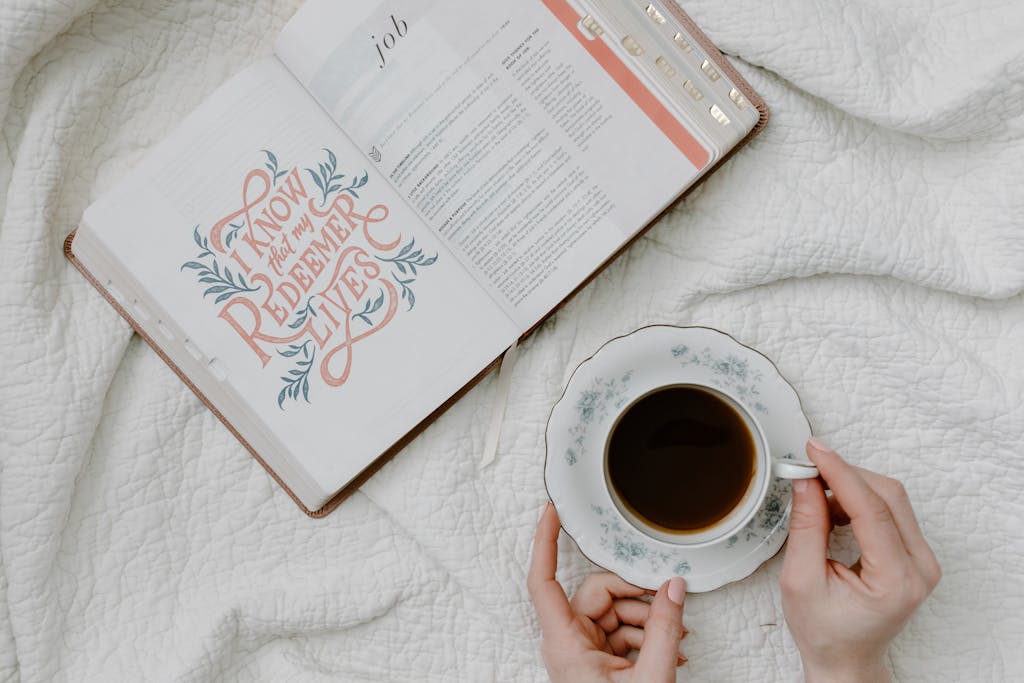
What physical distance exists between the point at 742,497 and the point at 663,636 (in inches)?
5.2

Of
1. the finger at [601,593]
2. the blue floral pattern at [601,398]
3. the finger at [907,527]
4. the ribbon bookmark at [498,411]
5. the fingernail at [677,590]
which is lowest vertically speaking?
the finger at [907,527]

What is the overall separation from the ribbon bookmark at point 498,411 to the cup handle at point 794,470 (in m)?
0.24

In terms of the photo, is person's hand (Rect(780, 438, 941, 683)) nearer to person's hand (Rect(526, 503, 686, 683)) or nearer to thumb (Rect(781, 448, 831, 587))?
thumb (Rect(781, 448, 831, 587))

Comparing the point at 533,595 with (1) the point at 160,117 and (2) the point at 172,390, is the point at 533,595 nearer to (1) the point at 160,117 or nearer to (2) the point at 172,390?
(2) the point at 172,390

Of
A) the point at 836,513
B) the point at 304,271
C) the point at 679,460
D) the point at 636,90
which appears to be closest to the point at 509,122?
the point at 636,90

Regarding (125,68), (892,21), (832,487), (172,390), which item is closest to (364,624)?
(172,390)

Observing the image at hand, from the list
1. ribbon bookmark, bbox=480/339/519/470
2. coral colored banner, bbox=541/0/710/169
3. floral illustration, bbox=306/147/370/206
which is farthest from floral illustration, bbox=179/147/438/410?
coral colored banner, bbox=541/0/710/169

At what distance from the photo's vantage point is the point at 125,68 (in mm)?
765

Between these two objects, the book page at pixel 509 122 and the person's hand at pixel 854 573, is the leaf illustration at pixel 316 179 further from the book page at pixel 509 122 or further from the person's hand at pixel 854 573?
the person's hand at pixel 854 573

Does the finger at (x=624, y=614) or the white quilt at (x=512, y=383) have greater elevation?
the white quilt at (x=512, y=383)

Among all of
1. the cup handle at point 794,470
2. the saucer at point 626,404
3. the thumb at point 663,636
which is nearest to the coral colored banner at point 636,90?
the saucer at point 626,404

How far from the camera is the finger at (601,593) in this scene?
749 mm

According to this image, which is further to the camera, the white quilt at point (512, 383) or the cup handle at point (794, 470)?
the white quilt at point (512, 383)

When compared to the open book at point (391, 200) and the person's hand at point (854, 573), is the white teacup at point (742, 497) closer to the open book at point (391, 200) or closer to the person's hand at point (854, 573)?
the person's hand at point (854, 573)
